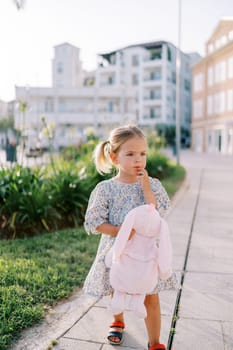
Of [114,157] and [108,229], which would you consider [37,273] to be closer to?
[108,229]

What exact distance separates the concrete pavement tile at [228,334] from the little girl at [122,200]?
18.1 inches

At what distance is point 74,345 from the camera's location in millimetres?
2523

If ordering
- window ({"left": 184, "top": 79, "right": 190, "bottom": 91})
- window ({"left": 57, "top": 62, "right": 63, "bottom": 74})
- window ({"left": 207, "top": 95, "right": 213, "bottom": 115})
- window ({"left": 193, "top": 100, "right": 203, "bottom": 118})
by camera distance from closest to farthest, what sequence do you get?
window ({"left": 207, "top": 95, "right": 213, "bottom": 115}), window ({"left": 193, "top": 100, "right": 203, "bottom": 118}), window ({"left": 184, "top": 79, "right": 190, "bottom": 91}), window ({"left": 57, "top": 62, "right": 63, "bottom": 74})

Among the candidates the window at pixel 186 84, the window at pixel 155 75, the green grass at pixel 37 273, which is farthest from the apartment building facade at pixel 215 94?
the green grass at pixel 37 273

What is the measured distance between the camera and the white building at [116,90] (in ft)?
160

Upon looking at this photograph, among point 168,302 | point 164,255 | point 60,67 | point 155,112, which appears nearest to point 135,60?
point 155,112

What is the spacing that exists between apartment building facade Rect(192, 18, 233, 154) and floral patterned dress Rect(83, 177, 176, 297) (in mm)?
34324

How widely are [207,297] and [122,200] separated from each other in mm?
1415

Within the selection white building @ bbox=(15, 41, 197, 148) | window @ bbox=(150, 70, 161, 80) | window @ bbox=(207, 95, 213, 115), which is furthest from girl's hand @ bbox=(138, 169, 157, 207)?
window @ bbox=(150, 70, 161, 80)

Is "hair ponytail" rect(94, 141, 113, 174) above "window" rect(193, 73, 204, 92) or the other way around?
the other way around

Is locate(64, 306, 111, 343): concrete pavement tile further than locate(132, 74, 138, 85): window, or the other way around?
locate(132, 74, 138, 85): window

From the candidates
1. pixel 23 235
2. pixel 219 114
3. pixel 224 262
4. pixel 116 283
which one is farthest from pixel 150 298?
pixel 219 114

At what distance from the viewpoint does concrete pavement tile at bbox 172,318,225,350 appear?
2.55m

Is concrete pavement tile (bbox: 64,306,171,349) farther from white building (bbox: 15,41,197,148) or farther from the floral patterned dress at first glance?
white building (bbox: 15,41,197,148)
